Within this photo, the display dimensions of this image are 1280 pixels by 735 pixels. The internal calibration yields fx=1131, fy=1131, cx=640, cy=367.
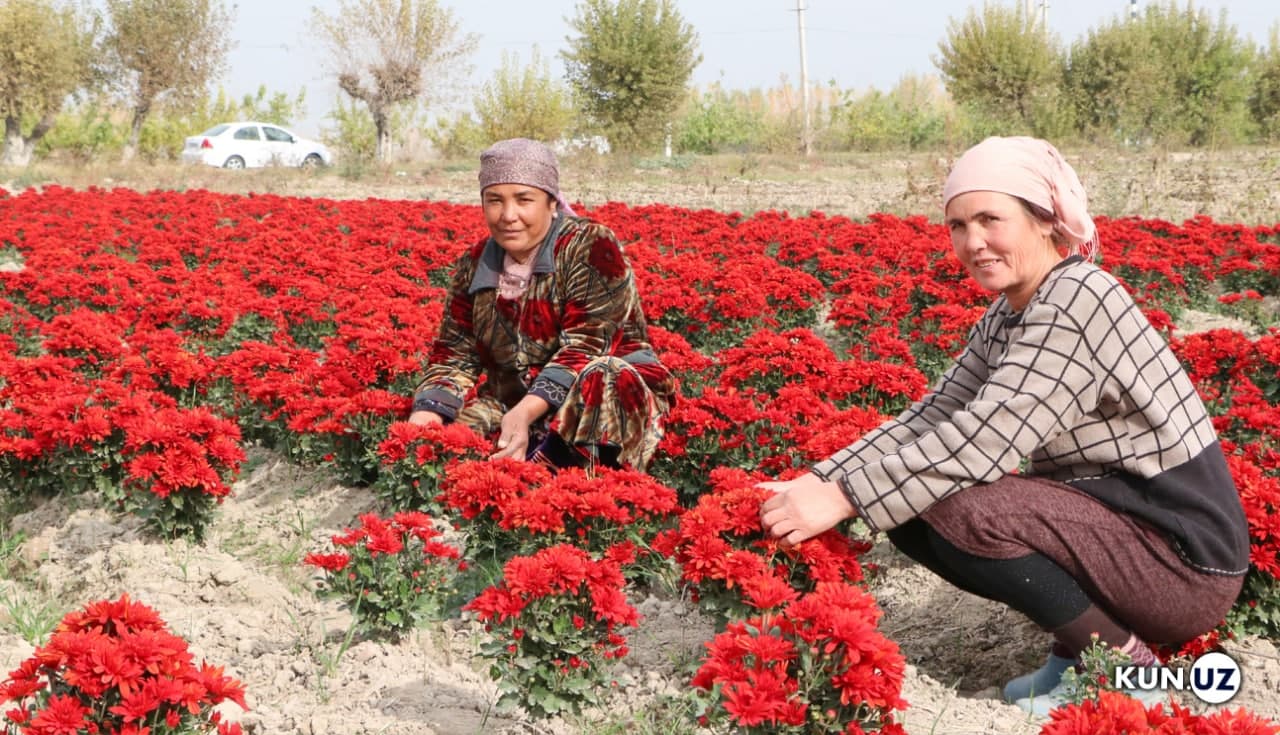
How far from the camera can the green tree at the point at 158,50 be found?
1451 inches

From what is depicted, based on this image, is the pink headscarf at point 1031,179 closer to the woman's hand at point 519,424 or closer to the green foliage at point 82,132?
the woman's hand at point 519,424

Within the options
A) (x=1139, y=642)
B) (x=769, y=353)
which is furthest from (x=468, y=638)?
(x=769, y=353)

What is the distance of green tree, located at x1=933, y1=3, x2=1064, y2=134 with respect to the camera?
34353 millimetres

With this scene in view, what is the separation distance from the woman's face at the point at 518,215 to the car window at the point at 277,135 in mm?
30368

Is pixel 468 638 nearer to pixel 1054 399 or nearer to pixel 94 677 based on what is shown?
pixel 94 677

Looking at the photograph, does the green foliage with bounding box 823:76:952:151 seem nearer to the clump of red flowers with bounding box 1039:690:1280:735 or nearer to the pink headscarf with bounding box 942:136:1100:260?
the pink headscarf with bounding box 942:136:1100:260

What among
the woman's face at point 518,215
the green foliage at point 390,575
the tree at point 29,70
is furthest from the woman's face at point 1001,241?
the tree at point 29,70

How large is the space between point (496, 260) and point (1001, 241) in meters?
2.40

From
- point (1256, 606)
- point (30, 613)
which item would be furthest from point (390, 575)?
point (1256, 606)

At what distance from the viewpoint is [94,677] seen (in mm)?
2189

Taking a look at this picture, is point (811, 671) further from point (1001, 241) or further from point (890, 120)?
point (890, 120)

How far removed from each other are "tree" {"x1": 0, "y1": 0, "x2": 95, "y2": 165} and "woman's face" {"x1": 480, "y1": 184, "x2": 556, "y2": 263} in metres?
32.5

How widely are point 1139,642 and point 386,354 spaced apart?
3601 millimetres

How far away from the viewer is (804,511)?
2760 mm
